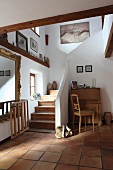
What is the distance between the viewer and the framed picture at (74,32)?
625 cm

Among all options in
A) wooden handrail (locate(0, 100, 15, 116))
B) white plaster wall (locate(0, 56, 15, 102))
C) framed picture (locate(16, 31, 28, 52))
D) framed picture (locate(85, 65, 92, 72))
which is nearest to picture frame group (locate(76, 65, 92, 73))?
framed picture (locate(85, 65, 92, 72))

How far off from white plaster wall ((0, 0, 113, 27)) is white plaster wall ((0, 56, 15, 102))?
1.38 m

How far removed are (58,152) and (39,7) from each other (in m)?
2.45

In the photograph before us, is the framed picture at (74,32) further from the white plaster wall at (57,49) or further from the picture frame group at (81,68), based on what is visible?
the picture frame group at (81,68)

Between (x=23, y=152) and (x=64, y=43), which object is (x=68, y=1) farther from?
(x=64, y=43)

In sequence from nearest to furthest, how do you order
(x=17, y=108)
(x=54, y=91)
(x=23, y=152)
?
1. (x=23, y=152)
2. (x=17, y=108)
3. (x=54, y=91)

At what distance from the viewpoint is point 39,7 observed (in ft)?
6.52

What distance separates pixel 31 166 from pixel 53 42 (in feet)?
17.7

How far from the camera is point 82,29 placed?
628 cm

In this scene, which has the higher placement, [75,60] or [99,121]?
[75,60]

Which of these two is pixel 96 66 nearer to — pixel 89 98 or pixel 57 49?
pixel 89 98

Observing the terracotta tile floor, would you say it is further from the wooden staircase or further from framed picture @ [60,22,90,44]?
framed picture @ [60,22,90,44]

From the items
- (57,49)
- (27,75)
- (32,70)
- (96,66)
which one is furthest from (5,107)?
(57,49)

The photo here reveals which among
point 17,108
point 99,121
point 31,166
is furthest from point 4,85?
point 99,121
